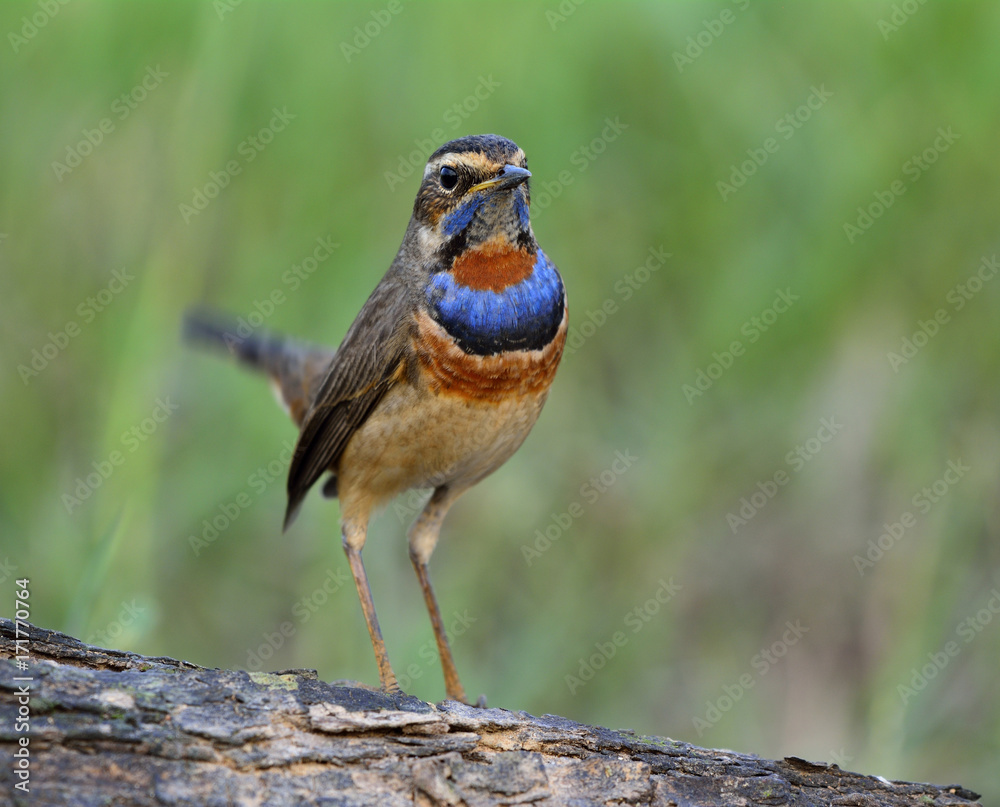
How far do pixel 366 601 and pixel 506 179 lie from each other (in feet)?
6.92

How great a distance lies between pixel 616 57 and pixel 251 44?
2469 mm

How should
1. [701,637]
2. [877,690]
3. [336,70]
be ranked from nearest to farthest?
[877,690]
[701,637]
[336,70]

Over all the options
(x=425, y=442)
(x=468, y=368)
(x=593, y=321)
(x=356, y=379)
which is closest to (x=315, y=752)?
(x=425, y=442)

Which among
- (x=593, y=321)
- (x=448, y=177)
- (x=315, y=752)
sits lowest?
(x=315, y=752)

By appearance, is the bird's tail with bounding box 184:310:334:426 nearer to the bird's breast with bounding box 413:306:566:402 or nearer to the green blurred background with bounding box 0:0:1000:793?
the green blurred background with bounding box 0:0:1000:793

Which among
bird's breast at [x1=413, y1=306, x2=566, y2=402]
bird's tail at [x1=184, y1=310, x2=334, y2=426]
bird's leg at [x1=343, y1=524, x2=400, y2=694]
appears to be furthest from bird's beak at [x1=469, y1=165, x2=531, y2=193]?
bird's tail at [x1=184, y1=310, x2=334, y2=426]

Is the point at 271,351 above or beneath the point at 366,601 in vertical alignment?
above

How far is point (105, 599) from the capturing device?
17.4 ft

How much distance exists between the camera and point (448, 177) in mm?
4934

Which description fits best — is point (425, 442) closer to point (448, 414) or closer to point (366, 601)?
point (448, 414)

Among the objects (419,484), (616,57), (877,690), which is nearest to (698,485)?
(877,690)

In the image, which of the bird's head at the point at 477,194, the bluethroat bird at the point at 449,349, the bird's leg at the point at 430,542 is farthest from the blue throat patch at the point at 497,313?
the bird's leg at the point at 430,542

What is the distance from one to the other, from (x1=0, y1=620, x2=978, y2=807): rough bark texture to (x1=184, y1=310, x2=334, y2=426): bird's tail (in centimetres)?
300

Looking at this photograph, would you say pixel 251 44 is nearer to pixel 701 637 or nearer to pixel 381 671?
pixel 381 671
